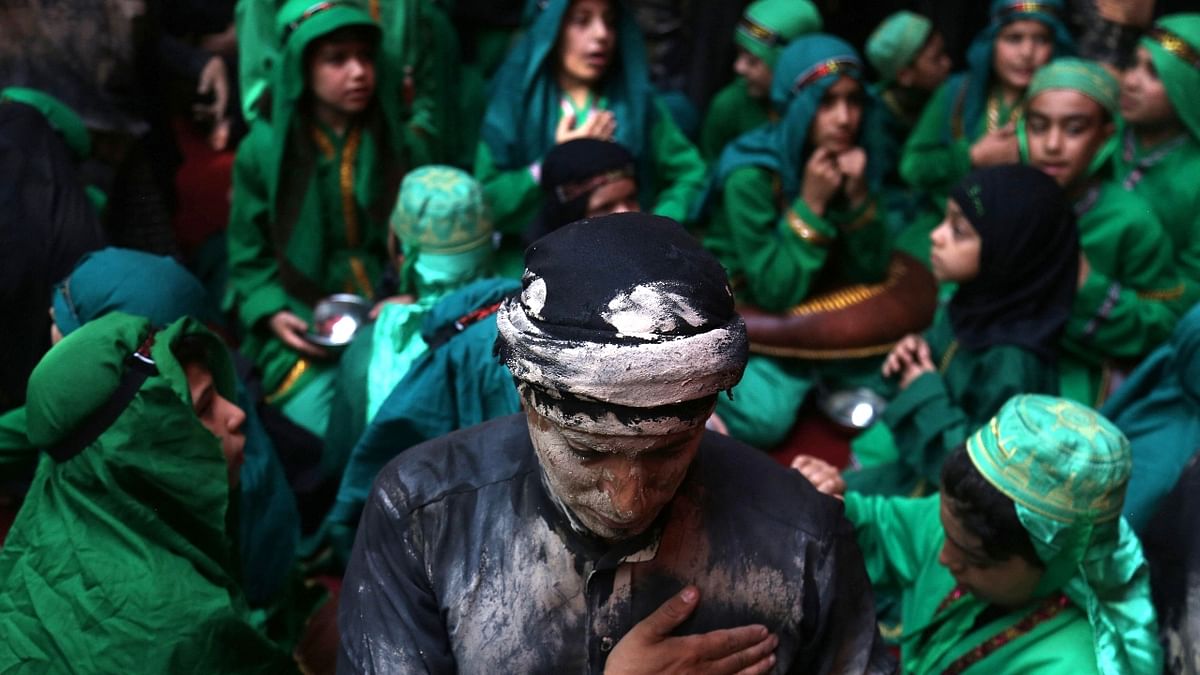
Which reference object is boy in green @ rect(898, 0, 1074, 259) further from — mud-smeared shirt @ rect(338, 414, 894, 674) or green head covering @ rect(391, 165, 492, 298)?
mud-smeared shirt @ rect(338, 414, 894, 674)

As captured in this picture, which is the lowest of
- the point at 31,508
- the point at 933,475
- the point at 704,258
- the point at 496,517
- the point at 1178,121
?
the point at 933,475

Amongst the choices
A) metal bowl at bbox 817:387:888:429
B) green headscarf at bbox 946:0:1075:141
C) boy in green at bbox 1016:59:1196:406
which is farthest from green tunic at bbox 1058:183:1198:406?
A: green headscarf at bbox 946:0:1075:141

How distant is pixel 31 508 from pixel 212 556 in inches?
14.6

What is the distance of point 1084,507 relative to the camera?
2217 mm

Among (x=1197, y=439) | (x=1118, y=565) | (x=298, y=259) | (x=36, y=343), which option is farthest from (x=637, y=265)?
(x=298, y=259)

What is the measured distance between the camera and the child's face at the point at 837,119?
4.48m

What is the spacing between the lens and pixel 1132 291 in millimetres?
3883

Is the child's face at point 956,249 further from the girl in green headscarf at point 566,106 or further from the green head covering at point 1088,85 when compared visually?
the girl in green headscarf at point 566,106

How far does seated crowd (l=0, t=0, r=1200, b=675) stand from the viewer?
1.67m

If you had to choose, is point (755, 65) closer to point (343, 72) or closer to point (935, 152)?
point (935, 152)

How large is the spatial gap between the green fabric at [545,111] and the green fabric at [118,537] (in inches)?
88.6

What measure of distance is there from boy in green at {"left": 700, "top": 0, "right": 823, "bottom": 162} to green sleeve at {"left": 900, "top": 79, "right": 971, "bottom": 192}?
689 mm

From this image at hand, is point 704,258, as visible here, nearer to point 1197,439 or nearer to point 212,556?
point 212,556

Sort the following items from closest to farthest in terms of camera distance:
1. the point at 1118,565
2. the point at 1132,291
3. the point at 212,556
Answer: the point at 1118,565, the point at 212,556, the point at 1132,291
